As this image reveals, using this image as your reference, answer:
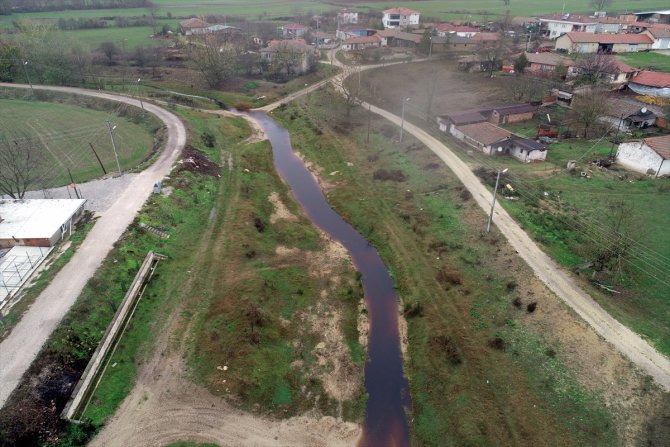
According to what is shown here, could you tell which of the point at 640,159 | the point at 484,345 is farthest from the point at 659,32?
the point at 484,345

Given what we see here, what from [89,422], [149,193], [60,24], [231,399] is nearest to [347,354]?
[231,399]

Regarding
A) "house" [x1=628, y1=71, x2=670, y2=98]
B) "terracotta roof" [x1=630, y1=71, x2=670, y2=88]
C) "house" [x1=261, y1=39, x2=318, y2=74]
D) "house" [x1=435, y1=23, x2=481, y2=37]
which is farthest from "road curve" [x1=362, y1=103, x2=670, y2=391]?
"house" [x1=435, y1=23, x2=481, y2=37]

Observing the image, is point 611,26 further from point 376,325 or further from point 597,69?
point 376,325

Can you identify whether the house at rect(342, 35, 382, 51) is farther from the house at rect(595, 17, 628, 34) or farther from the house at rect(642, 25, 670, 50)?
the house at rect(642, 25, 670, 50)

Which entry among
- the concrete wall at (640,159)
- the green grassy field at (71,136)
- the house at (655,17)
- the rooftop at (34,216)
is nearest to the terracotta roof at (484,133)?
the concrete wall at (640,159)

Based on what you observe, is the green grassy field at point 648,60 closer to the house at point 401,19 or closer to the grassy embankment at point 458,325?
the grassy embankment at point 458,325

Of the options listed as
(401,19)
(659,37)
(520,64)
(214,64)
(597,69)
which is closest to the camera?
(597,69)
